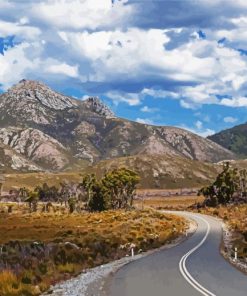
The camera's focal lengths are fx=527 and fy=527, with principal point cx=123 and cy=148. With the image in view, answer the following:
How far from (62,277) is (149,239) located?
105 feet

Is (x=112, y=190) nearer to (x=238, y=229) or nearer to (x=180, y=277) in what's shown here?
(x=238, y=229)

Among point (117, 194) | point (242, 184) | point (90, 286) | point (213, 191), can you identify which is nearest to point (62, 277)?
point (90, 286)

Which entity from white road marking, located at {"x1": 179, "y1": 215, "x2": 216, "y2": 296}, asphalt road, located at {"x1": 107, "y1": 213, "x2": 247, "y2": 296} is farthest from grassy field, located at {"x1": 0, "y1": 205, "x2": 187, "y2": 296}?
white road marking, located at {"x1": 179, "y1": 215, "x2": 216, "y2": 296}

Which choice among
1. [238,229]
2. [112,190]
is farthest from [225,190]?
[238,229]

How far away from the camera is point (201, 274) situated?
3066cm

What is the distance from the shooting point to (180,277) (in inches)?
1151

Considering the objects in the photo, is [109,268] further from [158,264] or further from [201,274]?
[201,274]

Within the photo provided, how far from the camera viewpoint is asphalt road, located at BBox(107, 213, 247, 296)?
77.6ft

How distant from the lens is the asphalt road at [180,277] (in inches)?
931

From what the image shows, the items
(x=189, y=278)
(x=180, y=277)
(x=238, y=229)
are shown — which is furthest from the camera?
(x=238, y=229)

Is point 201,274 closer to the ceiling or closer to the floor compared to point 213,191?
closer to the floor

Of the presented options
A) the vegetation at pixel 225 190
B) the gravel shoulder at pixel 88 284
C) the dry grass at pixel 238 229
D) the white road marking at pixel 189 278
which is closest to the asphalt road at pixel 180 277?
the white road marking at pixel 189 278

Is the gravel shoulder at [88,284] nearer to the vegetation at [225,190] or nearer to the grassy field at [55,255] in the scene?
the grassy field at [55,255]

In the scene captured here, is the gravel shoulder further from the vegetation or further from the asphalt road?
the vegetation
